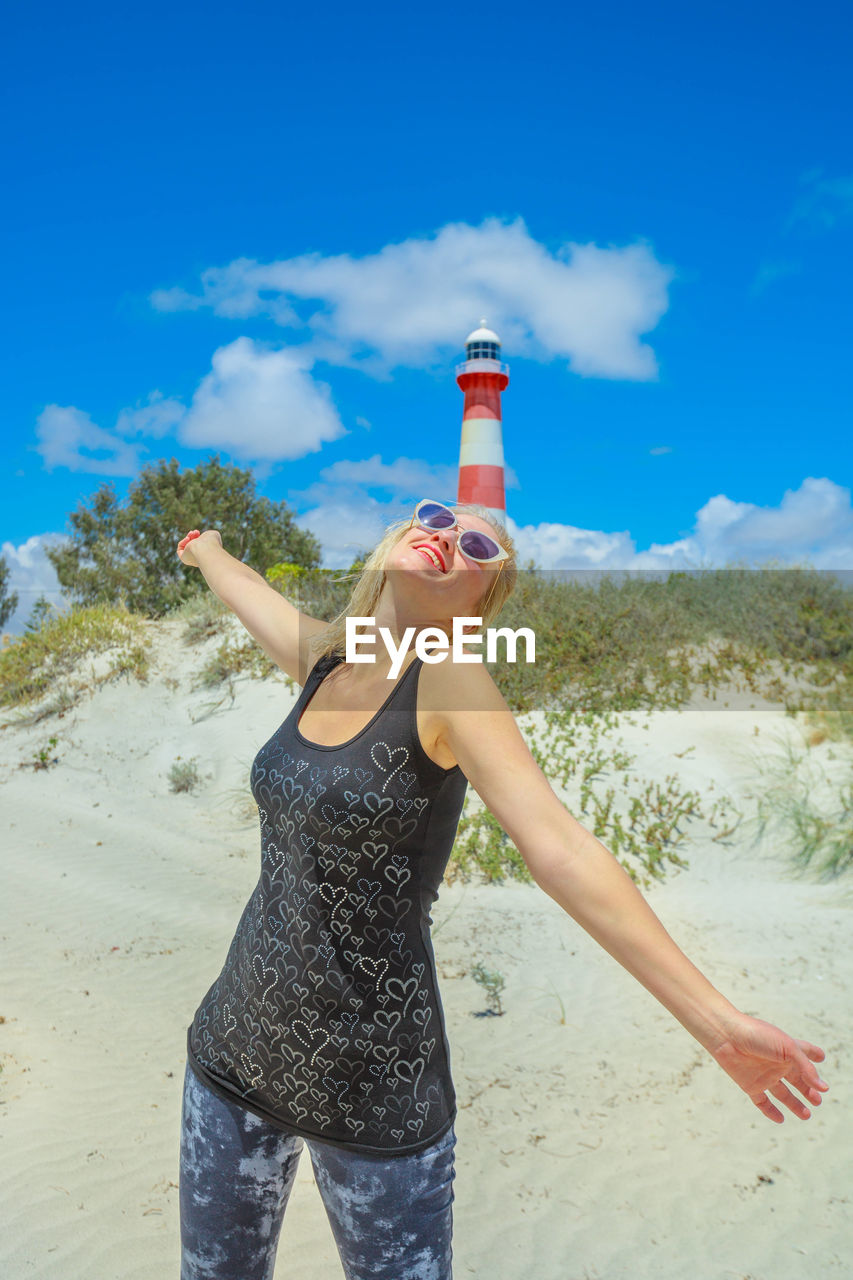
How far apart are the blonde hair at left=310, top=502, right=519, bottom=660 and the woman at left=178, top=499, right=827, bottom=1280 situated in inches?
5.4

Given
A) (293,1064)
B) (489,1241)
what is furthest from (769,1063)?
(489,1241)

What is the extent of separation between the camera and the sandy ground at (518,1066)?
10.4ft

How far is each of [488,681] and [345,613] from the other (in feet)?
1.97

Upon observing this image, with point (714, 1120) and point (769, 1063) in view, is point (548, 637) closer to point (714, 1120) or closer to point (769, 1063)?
point (714, 1120)

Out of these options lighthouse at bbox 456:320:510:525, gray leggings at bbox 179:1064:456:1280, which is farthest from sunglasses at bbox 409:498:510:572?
lighthouse at bbox 456:320:510:525

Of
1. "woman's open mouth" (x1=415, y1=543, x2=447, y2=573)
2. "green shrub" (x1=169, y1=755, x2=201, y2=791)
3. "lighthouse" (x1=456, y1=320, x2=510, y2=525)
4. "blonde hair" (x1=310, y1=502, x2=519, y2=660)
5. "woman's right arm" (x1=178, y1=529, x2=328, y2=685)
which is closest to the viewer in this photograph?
"woman's open mouth" (x1=415, y1=543, x2=447, y2=573)

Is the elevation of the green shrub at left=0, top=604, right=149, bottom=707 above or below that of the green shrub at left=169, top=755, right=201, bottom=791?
above

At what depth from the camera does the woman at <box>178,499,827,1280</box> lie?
1.50 m

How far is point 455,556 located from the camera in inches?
68.3

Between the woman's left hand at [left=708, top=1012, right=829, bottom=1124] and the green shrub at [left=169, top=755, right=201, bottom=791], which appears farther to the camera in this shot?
the green shrub at [left=169, top=755, right=201, bottom=791]

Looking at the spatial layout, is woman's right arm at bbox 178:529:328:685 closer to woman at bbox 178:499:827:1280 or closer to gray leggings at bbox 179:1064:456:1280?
woman at bbox 178:499:827:1280

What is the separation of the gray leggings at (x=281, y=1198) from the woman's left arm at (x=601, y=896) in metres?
0.59

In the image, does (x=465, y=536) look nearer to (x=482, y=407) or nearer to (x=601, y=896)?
(x=601, y=896)

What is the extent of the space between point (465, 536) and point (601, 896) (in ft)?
2.48
